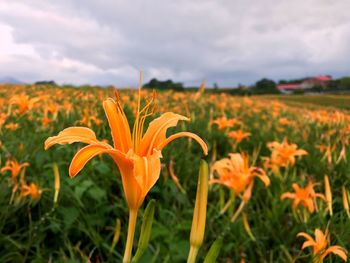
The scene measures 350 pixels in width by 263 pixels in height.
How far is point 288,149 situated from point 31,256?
149cm

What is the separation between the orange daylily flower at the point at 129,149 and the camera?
0.71 metres

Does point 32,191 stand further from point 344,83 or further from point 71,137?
point 344,83

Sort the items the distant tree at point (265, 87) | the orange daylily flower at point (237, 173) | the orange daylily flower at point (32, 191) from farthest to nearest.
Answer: the distant tree at point (265, 87) → the orange daylily flower at point (32, 191) → the orange daylily flower at point (237, 173)

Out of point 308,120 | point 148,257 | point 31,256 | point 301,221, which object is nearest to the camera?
point 148,257

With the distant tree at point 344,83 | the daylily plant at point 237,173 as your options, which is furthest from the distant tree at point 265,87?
the daylily plant at point 237,173

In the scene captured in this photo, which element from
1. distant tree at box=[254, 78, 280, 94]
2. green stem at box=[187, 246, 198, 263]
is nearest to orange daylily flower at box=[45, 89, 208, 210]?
green stem at box=[187, 246, 198, 263]

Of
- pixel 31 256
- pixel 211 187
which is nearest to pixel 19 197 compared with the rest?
pixel 31 256

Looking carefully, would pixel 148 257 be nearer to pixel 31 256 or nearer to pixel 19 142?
pixel 31 256

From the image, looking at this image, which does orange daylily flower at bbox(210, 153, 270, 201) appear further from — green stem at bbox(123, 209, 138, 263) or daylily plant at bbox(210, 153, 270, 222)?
green stem at bbox(123, 209, 138, 263)

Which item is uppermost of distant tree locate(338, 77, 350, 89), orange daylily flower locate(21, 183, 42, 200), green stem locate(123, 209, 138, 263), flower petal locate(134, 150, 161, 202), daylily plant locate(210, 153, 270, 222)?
distant tree locate(338, 77, 350, 89)

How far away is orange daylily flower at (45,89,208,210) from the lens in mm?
708

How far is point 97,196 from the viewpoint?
6.46ft

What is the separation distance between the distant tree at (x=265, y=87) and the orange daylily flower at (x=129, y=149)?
36317mm

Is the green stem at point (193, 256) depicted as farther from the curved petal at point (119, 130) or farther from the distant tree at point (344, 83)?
the distant tree at point (344, 83)
